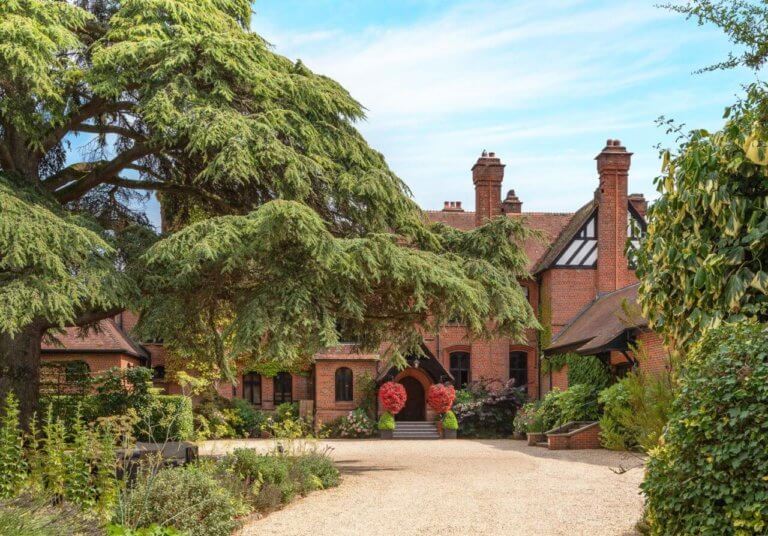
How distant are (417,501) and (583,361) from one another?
1678 centimetres

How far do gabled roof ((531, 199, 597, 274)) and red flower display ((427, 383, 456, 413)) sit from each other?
606 cm

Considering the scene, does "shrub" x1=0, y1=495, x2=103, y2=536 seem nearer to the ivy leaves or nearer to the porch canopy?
the ivy leaves

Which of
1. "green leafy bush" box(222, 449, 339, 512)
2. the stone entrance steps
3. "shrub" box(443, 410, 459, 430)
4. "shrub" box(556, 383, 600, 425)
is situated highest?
"shrub" box(556, 383, 600, 425)

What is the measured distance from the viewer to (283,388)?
3469cm

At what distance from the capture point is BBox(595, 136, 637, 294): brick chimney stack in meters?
32.0

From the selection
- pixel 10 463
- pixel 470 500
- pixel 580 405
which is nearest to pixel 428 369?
pixel 580 405

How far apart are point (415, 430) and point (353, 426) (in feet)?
7.46

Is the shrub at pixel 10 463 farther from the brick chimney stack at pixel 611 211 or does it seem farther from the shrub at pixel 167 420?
the brick chimney stack at pixel 611 211

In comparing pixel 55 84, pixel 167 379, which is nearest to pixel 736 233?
pixel 55 84

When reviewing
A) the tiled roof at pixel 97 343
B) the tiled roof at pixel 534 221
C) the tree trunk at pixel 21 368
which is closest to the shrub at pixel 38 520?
the tree trunk at pixel 21 368

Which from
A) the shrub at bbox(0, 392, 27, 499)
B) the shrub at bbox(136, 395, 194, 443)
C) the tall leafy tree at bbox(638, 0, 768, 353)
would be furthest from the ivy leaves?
the shrub at bbox(136, 395, 194, 443)

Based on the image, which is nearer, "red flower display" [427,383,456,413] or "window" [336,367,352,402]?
"red flower display" [427,383,456,413]

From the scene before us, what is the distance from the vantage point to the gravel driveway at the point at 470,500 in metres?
10.2

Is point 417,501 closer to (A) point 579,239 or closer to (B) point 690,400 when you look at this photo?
(B) point 690,400
